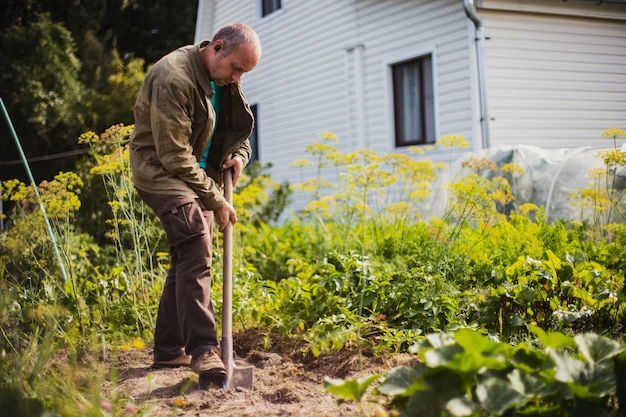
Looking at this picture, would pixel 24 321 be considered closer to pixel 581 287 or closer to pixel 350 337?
pixel 350 337

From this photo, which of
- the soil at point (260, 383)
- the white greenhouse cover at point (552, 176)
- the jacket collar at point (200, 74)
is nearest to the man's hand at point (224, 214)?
the jacket collar at point (200, 74)

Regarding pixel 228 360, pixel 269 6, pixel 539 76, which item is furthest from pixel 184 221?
pixel 269 6

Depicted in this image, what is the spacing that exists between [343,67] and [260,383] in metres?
9.12

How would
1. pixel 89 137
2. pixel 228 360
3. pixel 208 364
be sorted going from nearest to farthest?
pixel 208 364
pixel 228 360
pixel 89 137

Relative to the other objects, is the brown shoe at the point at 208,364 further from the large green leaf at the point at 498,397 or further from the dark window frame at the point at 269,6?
the dark window frame at the point at 269,6

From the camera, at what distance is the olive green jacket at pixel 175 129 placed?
323 centimetres

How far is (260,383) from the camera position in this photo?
129 inches

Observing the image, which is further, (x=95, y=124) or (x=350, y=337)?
(x=95, y=124)

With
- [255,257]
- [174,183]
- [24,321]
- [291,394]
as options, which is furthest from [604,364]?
[255,257]

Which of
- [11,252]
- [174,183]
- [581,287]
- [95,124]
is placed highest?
[95,124]

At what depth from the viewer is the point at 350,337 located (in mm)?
3537

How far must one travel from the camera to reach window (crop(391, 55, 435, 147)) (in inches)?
400

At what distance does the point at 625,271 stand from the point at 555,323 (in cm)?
48

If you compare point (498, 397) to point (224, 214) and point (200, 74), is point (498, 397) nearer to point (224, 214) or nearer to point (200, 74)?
point (224, 214)
